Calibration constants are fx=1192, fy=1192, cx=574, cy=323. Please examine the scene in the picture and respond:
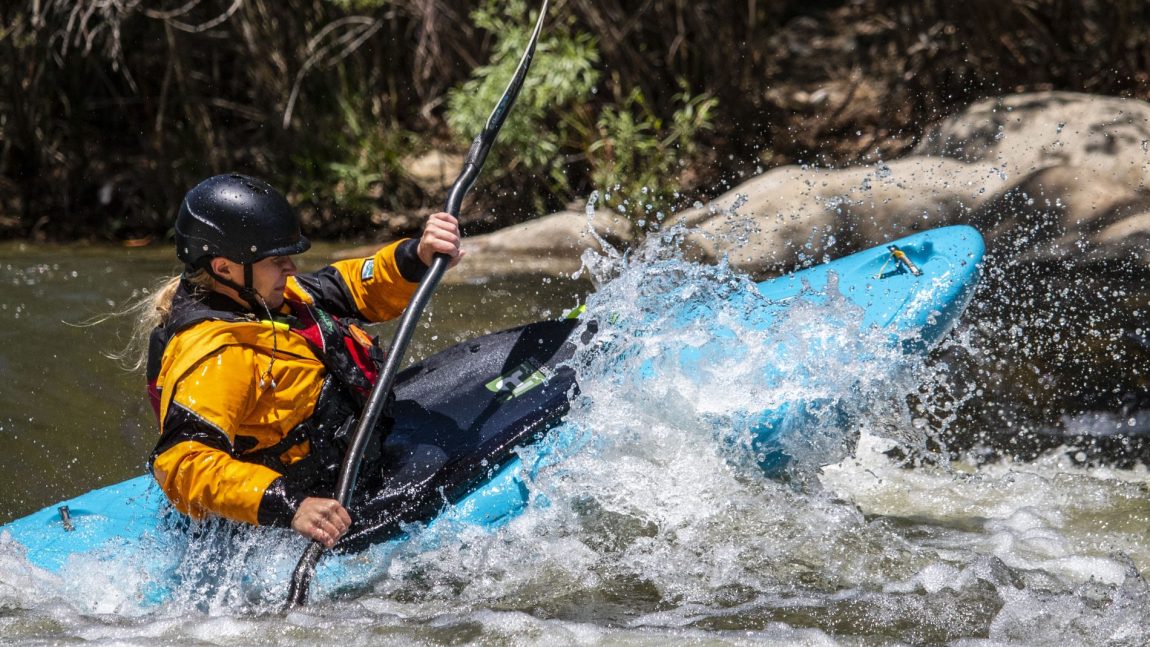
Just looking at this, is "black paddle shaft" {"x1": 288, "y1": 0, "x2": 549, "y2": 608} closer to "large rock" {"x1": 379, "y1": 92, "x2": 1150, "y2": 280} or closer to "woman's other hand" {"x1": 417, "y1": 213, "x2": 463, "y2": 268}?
"woman's other hand" {"x1": 417, "y1": 213, "x2": 463, "y2": 268}

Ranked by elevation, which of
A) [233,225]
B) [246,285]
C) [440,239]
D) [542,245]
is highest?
[233,225]

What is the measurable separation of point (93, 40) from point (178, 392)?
5500 mm

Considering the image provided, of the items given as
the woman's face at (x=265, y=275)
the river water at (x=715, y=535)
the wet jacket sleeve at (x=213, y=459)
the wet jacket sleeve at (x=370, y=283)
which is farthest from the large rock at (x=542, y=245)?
the wet jacket sleeve at (x=213, y=459)

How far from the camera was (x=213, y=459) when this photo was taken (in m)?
2.68

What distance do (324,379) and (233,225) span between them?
0.44 metres

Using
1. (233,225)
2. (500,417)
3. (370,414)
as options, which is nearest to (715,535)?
(500,417)

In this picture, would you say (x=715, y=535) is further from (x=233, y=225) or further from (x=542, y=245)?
(x=542, y=245)

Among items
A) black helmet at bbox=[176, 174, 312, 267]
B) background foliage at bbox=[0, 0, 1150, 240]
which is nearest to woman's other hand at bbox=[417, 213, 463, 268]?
black helmet at bbox=[176, 174, 312, 267]

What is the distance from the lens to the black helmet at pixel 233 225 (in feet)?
9.36

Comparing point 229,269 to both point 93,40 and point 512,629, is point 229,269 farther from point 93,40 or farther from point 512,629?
point 93,40

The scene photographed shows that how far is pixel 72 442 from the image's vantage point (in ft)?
14.0

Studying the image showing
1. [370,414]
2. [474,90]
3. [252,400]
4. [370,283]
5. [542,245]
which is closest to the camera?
[252,400]

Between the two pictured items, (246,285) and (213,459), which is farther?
(246,285)

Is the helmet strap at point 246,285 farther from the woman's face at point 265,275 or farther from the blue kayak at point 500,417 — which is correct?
the blue kayak at point 500,417
